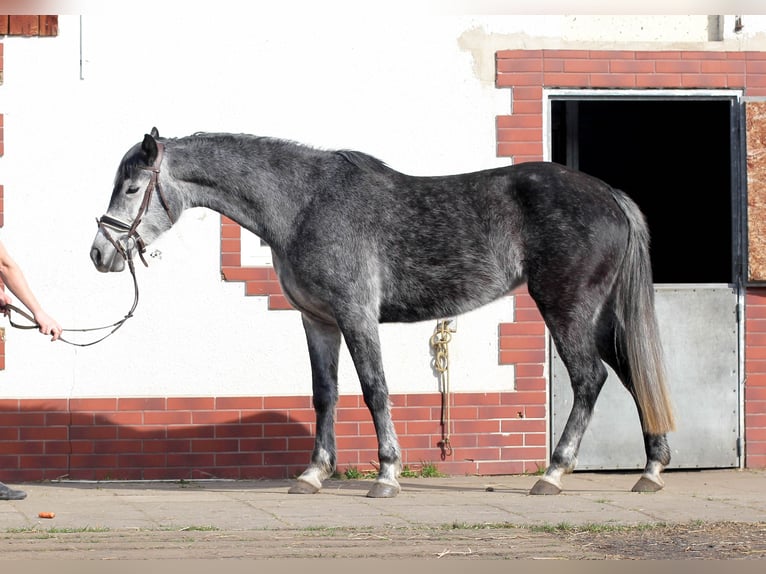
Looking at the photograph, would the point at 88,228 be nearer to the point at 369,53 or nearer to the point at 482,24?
the point at 369,53

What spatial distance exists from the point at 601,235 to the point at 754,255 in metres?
2.08

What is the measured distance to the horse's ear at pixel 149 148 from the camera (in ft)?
25.8

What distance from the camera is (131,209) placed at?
797 centimetres

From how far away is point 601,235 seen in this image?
26.0 feet

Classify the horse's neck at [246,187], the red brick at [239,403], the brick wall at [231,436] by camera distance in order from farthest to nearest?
the red brick at [239,403]
the brick wall at [231,436]
the horse's neck at [246,187]

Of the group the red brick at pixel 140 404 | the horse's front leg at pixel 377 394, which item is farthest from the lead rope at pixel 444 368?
the red brick at pixel 140 404

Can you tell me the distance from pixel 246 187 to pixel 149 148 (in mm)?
622

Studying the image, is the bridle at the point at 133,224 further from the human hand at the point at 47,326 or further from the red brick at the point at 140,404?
the red brick at the point at 140,404

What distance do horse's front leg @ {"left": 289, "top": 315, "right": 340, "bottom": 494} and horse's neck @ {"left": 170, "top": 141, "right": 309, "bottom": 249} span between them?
2.04 ft

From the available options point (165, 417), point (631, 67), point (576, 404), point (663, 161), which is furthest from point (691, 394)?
point (663, 161)

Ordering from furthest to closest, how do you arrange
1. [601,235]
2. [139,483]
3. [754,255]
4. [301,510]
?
[754,255] → [139,483] → [601,235] → [301,510]

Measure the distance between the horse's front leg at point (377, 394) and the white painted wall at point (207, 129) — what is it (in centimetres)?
130

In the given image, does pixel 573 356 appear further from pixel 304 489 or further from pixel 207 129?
pixel 207 129

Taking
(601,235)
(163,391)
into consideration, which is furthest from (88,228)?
(601,235)
